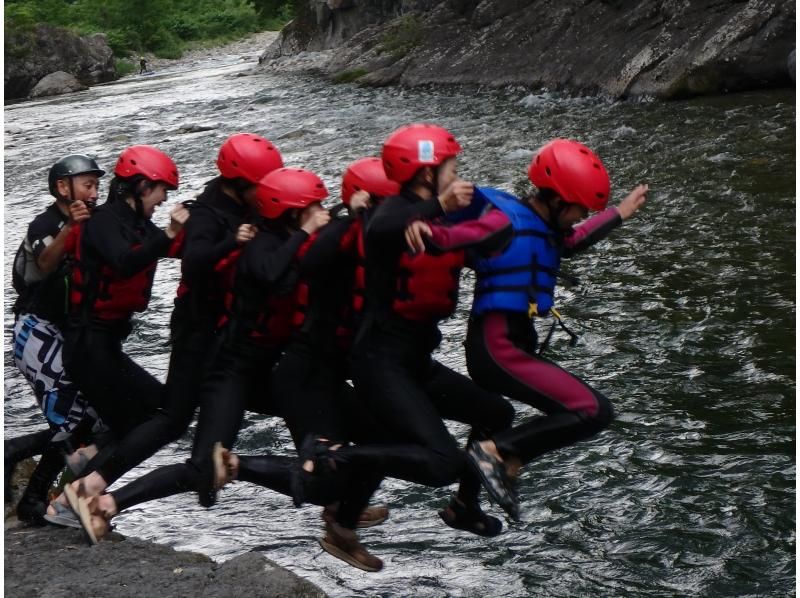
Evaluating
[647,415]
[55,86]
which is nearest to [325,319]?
[647,415]

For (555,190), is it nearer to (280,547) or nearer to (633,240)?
(280,547)

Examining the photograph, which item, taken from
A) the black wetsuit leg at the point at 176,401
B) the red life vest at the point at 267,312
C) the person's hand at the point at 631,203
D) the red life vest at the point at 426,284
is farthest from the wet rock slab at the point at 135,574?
the person's hand at the point at 631,203

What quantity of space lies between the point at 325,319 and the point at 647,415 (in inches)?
121

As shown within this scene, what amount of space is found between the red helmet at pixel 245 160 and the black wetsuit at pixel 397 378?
89cm

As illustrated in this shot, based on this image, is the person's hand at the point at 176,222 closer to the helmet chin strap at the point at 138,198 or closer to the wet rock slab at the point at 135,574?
the helmet chin strap at the point at 138,198

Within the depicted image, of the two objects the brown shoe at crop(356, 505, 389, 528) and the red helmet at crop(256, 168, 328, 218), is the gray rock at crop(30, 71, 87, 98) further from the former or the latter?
the red helmet at crop(256, 168, 328, 218)

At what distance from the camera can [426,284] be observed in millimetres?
5020

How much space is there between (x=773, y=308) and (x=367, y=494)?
489 centimetres

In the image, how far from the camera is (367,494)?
545cm

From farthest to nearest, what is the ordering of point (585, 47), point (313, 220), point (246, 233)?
point (585, 47)
point (246, 233)
point (313, 220)

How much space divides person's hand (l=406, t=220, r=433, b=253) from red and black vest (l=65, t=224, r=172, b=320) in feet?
5.28

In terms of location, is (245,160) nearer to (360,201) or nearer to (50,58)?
(360,201)

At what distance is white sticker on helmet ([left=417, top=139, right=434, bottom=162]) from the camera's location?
4.92 metres

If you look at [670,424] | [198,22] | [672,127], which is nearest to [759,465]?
[670,424]
